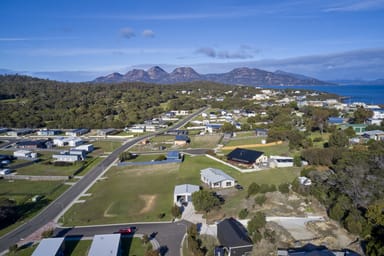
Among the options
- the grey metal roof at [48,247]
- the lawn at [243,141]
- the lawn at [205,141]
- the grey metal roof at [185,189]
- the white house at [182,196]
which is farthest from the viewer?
the lawn at [205,141]

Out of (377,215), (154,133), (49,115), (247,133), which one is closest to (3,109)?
(49,115)

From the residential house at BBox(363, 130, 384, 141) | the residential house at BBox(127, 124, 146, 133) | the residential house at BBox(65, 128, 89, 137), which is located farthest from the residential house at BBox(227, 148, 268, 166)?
the residential house at BBox(65, 128, 89, 137)

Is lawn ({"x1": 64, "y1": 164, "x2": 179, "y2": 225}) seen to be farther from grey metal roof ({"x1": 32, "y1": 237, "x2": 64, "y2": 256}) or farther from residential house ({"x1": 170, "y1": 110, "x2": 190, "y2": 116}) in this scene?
residential house ({"x1": 170, "y1": 110, "x2": 190, "y2": 116})

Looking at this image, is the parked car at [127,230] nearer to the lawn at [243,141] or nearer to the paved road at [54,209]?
the paved road at [54,209]

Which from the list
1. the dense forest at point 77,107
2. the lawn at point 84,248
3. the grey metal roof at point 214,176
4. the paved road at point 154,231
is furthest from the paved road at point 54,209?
the dense forest at point 77,107

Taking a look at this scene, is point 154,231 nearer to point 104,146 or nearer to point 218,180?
point 218,180

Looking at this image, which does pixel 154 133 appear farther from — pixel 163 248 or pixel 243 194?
pixel 163 248
